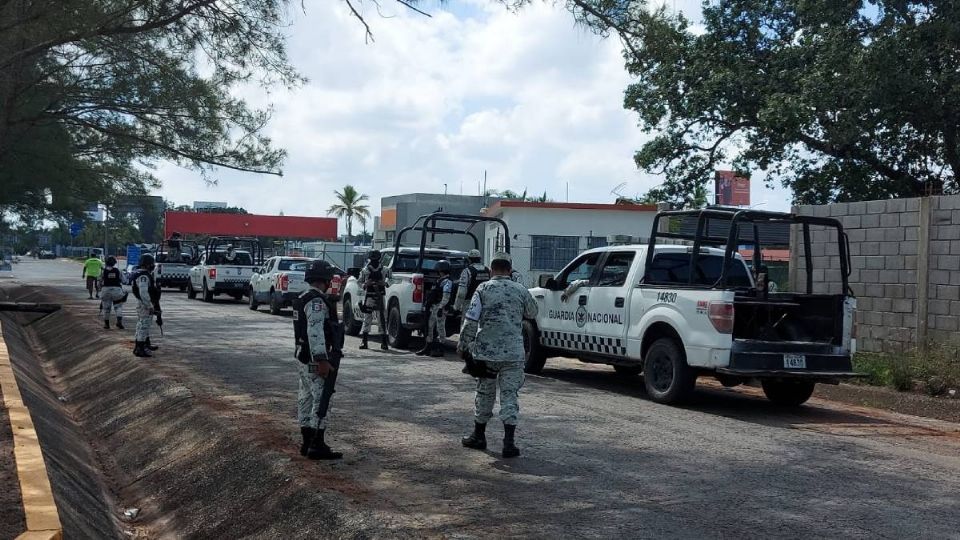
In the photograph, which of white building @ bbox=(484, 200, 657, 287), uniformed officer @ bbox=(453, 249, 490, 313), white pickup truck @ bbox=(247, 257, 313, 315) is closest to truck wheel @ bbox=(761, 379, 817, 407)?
uniformed officer @ bbox=(453, 249, 490, 313)

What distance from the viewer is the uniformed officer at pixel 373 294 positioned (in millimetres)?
16672

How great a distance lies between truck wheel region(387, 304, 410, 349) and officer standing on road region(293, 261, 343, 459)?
8756mm

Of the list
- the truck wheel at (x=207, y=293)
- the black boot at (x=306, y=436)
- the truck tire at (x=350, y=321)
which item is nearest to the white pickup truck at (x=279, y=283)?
the truck wheel at (x=207, y=293)

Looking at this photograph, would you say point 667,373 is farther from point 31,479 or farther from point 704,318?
point 31,479

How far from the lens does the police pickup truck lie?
9.95 metres

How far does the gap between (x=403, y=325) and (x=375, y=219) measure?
45.0 meters

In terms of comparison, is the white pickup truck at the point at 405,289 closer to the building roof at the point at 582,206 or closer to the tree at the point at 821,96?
the tree at the point at 821,96

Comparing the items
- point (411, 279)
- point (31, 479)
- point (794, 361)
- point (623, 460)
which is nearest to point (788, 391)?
point (794, 361)

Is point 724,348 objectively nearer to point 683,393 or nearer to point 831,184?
point 683,393

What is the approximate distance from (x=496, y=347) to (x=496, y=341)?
5cm

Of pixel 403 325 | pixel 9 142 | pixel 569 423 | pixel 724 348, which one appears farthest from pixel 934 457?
pixel 9 142

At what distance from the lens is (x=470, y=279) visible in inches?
579

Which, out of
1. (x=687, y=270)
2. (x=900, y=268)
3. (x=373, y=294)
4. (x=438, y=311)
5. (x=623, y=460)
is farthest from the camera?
(x=373, y=294)

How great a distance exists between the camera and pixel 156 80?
17812mm
